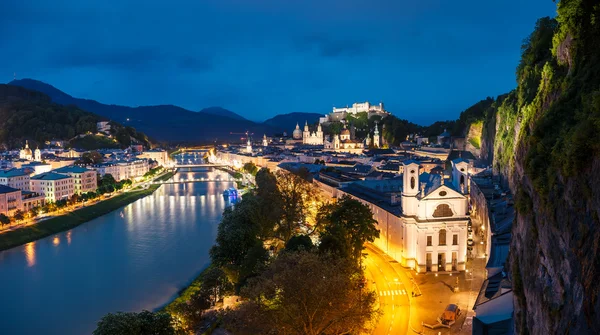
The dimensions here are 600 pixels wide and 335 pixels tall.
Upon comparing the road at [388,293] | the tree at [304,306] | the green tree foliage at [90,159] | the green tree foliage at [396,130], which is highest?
the green tree foliage at [396,130]

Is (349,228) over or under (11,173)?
under

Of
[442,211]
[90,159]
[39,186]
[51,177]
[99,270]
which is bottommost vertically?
[99,270]

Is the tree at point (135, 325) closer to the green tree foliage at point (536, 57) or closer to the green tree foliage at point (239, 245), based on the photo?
the green tree foliage at point (239, 245)

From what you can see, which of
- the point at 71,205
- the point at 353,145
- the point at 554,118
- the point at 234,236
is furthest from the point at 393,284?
the point at 353,145

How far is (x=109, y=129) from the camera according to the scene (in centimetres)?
7625

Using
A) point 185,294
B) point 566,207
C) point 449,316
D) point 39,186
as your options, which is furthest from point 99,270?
point 39,186

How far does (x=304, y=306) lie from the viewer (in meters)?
7.91

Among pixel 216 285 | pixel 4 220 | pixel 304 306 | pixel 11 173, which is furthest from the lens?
pixel 11 173

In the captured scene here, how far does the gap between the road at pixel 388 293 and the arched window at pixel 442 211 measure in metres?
1.92

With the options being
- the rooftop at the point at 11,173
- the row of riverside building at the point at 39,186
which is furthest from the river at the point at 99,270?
the rooftop at the point at 11,173

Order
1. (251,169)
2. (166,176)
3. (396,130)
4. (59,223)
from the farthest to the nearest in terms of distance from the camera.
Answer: (396,130) → (166,176) → (251,169) → (59,223)

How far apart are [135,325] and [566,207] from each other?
7138mm

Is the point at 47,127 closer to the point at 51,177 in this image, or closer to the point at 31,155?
the point at 31,155

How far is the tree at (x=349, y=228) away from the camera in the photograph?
12.3m
